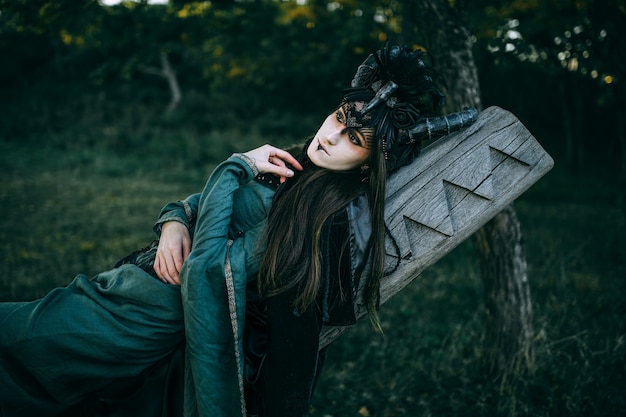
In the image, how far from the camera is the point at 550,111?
15750 mm

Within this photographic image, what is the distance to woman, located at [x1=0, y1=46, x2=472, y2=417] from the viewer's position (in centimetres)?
161

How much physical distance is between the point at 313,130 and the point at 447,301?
2.98 meters

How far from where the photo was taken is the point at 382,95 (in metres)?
1.66

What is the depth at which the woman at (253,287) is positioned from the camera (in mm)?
1607

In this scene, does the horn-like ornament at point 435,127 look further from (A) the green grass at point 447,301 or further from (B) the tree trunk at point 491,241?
(A) the green grass at point 447,301

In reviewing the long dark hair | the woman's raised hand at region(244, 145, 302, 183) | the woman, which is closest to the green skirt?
the woman

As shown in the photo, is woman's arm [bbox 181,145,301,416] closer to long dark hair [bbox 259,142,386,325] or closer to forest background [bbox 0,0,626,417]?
long dark hair [bbox 259,142,386,325]

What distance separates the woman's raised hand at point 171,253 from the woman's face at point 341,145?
627 millimetres

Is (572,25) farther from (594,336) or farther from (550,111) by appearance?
(550,111)

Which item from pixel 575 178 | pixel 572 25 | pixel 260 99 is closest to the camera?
pixel 572 25

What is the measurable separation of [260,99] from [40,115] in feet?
27.2

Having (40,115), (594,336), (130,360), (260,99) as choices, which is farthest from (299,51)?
(130,360)

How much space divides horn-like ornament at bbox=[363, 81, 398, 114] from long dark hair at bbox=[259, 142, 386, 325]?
0.15m

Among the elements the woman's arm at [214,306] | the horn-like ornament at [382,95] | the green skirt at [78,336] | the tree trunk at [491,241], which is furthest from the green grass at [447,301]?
the horn-like ornament at [382,95]
